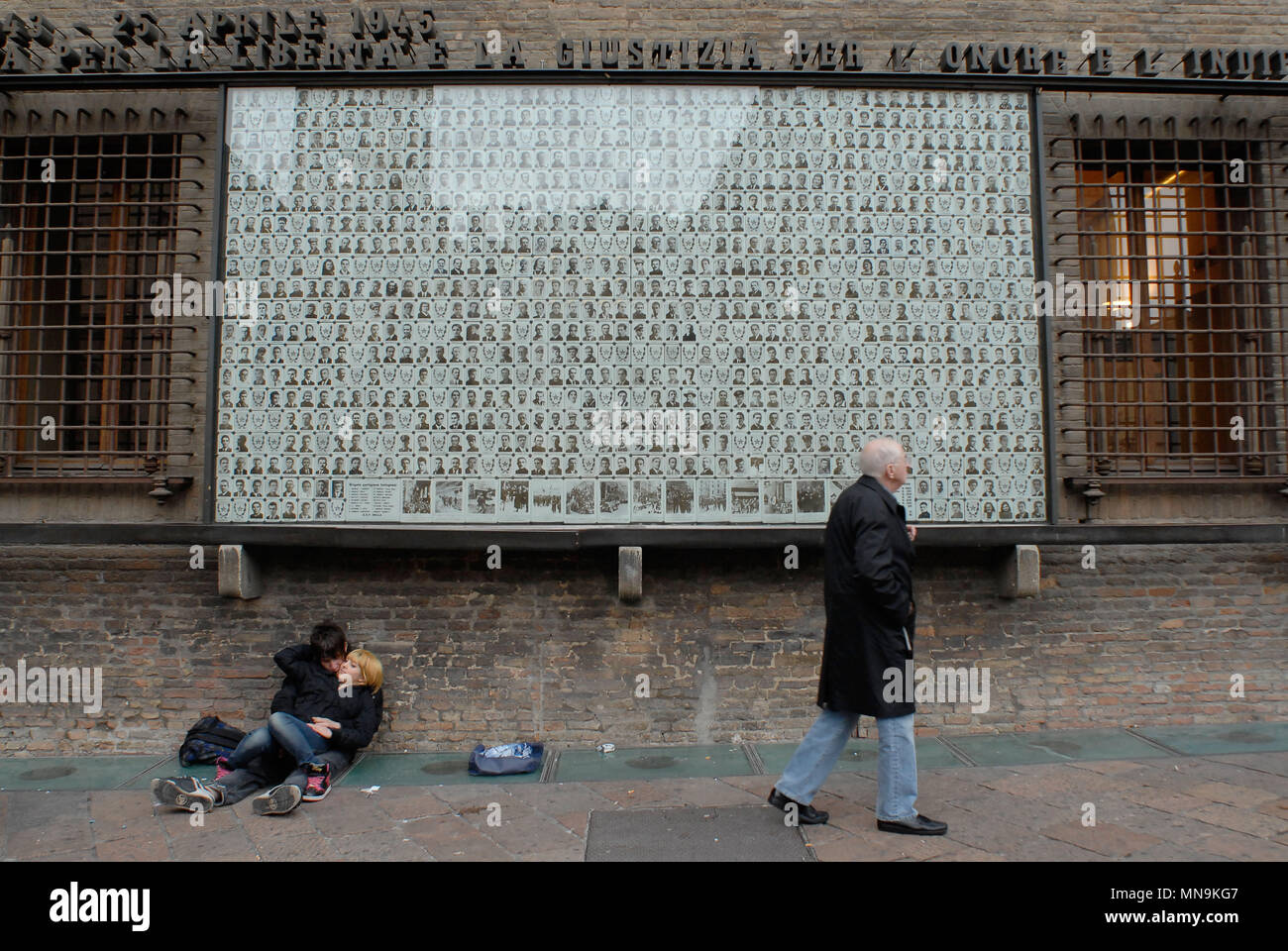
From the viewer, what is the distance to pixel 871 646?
4383 mm

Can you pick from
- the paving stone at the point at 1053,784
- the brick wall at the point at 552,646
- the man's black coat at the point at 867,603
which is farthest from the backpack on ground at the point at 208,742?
the paving stone at the point at 1053,784

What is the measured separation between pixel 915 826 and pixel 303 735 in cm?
367

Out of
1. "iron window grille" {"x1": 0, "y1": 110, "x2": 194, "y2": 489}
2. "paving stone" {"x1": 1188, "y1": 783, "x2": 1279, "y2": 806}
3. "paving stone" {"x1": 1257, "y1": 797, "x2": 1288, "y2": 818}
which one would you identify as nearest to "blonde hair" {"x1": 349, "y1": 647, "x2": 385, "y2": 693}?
"iron window grille" {"x1": 0, "y1": 110, "x2": 194, "y2": 489}

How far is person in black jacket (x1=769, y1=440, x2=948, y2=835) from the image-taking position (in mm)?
4344

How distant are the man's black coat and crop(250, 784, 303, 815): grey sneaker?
10.00 feet

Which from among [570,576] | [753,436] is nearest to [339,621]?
[570,576]

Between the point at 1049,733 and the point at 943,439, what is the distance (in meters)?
2.32

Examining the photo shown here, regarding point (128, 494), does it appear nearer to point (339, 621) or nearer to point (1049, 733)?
point (339, 621)

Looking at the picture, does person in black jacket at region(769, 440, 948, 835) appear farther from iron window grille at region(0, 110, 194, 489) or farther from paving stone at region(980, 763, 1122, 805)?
iron window grille at region(0, 110, 194, 489)

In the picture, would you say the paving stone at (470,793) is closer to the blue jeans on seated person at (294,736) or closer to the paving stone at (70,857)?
the blue jeans on seated person at (294,736)

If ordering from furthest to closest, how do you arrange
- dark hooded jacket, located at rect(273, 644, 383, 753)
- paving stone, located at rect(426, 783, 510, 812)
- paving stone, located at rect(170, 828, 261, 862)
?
dark hooded jacket, located at rect(273, 644, 383, 753), paving stone, located at rect(426, 783, 510, 812), paving stone, located at rect(170, 828, 261, 862)

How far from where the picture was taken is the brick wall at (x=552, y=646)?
20.6 feet

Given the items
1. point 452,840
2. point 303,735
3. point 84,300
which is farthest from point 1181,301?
point 84,300

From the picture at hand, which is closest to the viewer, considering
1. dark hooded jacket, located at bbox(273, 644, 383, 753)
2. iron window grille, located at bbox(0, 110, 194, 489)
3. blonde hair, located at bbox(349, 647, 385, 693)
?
dark hooded jacket, located at bbox(273, 644, 383, 753)
